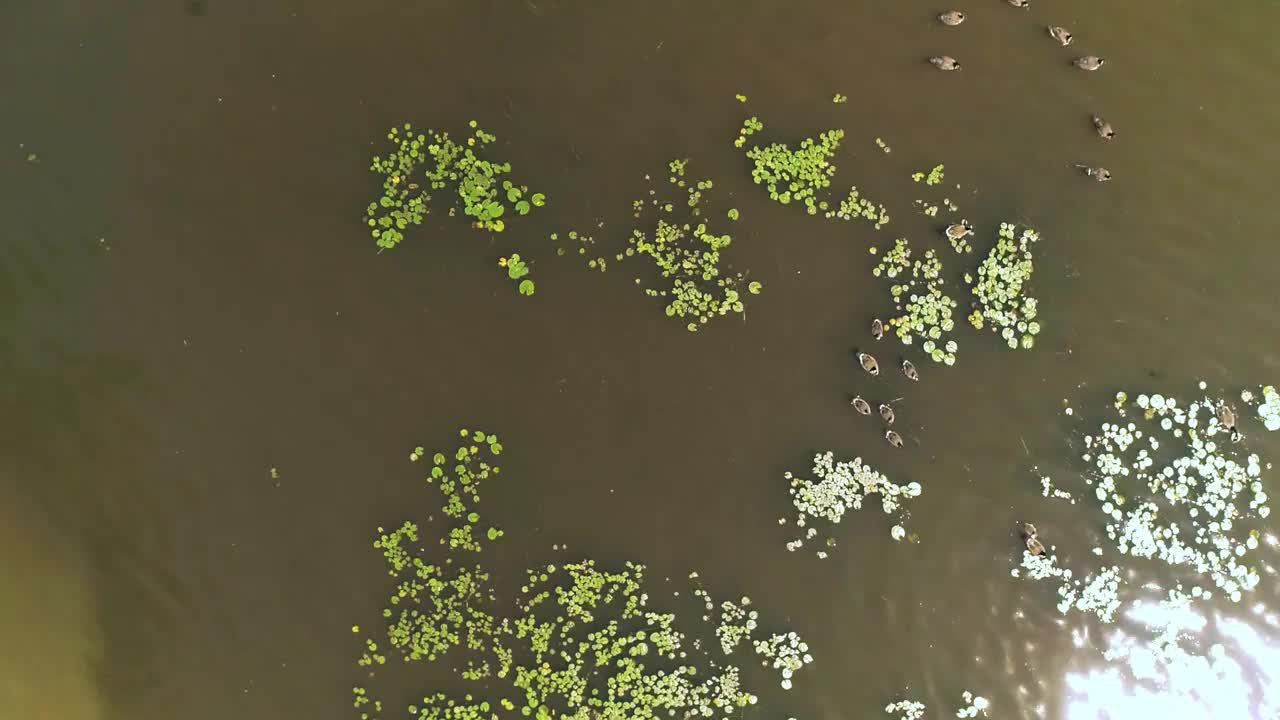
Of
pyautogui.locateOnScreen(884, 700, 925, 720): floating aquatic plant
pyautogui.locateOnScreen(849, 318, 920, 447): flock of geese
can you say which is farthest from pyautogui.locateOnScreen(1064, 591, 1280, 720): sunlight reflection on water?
pyautogui.locateOnScreen(849, 318, 920, 447): flock of geese

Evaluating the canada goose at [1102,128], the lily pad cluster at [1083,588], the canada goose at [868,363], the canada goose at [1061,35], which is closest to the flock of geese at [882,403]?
the canada goose at [868,363]

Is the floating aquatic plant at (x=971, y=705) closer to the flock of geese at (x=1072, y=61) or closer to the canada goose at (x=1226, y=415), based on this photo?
the canada goose at (x=1226, y=415)

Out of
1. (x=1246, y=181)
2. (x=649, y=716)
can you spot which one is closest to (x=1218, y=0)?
(x=1246, y=181)

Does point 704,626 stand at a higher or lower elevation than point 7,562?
lower

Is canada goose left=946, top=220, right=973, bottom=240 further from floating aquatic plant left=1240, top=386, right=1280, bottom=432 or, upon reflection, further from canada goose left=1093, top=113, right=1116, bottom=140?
floating aquatic plant left=1240, top=386, right=1280, bottom=432

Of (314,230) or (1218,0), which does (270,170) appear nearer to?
(314,230)
